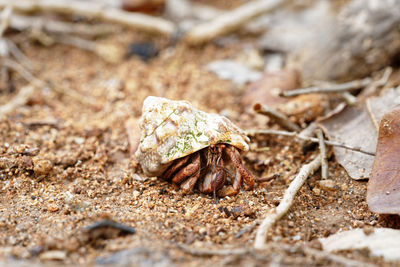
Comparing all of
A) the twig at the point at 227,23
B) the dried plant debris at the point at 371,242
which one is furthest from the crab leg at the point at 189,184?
the twig at the point at 227,23

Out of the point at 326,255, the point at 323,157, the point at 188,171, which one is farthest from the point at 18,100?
the point at 326,255

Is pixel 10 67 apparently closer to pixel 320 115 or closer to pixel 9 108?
pixel 9 108

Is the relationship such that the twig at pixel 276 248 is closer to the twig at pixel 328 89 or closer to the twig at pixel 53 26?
the twig at pixel 328 89

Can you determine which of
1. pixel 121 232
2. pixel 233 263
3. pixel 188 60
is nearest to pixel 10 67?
pixel 188 60

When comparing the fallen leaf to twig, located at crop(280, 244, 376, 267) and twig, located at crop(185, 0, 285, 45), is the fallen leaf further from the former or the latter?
twig, located at crop(280, 244, 376, 267)

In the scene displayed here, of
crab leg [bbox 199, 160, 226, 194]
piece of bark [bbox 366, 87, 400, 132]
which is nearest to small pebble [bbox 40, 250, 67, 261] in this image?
crab leg [bbox 199, 160, 226, 194]

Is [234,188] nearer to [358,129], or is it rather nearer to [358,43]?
[358,129]
